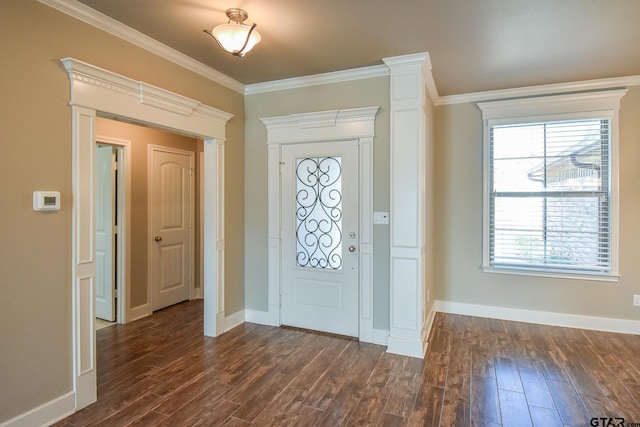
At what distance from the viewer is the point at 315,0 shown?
2.35 m

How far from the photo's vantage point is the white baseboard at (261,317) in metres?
4.05

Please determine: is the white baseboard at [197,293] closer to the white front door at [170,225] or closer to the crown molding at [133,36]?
the white front door at [170,225]

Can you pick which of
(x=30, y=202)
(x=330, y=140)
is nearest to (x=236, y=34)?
(x=330, y=140)

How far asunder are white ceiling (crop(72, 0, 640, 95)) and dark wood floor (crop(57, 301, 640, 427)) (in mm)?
2792

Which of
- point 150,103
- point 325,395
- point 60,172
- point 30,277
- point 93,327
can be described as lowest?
point 325,395

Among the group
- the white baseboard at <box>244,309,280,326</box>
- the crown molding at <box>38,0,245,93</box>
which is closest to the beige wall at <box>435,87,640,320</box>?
the white baseboard at <box>244,309,280,326</box>

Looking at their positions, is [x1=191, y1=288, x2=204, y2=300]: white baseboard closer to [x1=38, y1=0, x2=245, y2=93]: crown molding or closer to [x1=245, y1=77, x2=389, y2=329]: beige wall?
[x1=245, y1=77, x2=389, y2=329]: beige wall

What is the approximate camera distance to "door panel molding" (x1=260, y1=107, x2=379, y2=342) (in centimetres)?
356

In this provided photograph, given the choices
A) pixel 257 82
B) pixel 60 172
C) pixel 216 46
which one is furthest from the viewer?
pixel 257 82

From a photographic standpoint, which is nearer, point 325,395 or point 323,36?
point 325,395

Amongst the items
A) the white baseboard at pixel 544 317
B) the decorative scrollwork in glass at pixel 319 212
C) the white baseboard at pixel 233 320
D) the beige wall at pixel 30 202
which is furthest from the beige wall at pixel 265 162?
the beige wall at pixel 30 202

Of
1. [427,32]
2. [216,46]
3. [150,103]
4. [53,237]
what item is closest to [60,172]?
[53,237]

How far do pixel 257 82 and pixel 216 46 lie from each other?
94 cm

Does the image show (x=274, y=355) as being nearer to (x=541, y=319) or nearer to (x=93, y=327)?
(x=93, y=327)
